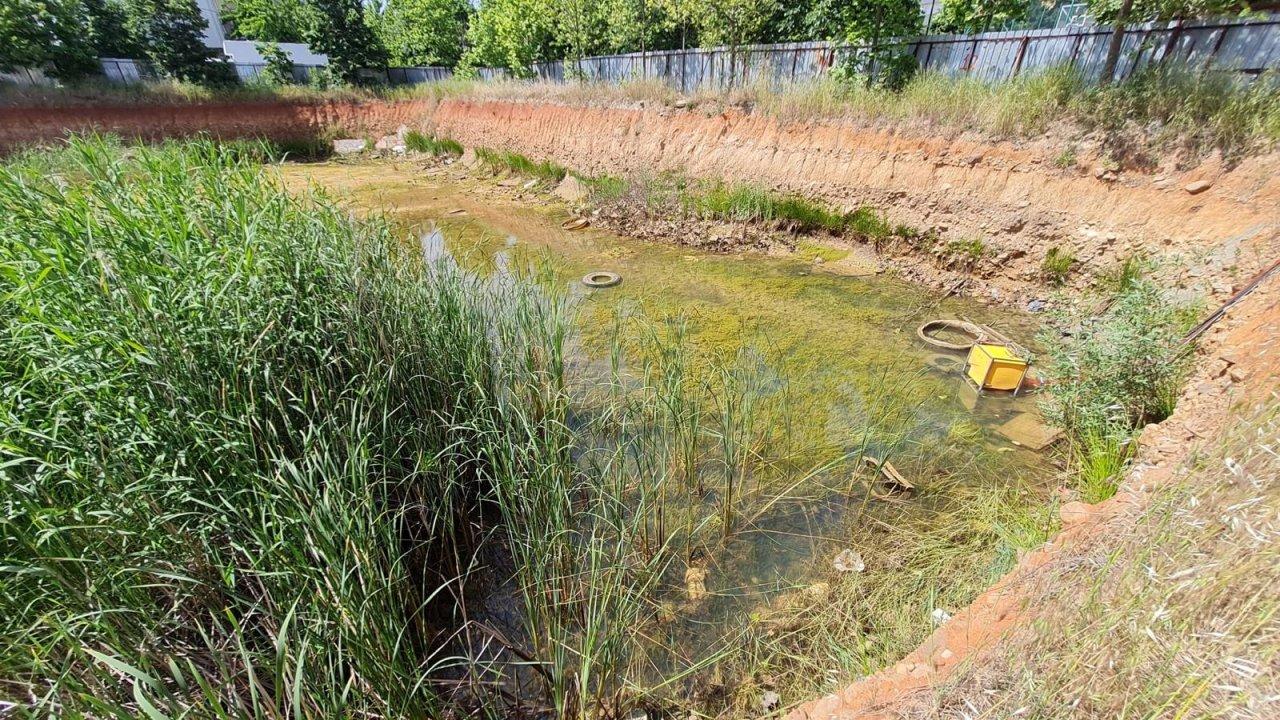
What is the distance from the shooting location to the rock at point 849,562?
110 inches

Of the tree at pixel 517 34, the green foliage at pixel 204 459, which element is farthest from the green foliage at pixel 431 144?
the green foliage at pixel 204 459

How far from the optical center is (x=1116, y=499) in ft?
7.60

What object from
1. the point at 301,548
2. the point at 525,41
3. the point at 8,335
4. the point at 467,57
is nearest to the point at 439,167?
the point at 525,41

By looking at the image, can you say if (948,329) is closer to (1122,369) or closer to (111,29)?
(1122,369)

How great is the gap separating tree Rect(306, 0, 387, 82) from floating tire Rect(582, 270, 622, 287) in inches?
841

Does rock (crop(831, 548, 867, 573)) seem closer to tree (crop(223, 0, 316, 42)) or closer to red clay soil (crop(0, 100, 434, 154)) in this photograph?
red clay soil (crop(0, 100, 434, 154))

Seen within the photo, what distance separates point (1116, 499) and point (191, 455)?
4.19 m

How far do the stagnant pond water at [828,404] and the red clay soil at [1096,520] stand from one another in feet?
1.31

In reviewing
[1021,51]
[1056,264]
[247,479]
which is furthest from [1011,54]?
[247,479]

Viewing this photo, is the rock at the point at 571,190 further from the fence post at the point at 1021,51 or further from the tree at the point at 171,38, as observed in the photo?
the tree at the point at 171,38

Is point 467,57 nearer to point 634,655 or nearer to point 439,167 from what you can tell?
point 439,167

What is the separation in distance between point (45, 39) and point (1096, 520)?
2988 cm

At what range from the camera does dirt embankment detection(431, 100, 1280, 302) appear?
4.59m

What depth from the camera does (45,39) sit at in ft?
56.0
